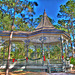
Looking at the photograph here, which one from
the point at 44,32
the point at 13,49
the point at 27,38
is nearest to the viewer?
the point at 44,32

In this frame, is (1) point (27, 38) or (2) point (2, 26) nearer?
(1) point (27, 38)

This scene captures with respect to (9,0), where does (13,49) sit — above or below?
below

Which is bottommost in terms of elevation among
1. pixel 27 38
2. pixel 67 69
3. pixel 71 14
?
pixel 67 69

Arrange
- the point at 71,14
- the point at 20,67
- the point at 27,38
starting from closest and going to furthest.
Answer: the point at 20,67 → the point at 27,38 → the point at 71,14

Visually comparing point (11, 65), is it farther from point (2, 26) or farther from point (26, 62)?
point (2, 26)

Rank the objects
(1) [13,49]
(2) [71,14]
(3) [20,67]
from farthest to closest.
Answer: (1) [13,49]
(2) [71,14]
(3) [20,67]

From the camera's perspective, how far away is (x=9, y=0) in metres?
11.1

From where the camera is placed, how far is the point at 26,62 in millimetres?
12242

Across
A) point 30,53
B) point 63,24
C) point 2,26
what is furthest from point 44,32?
point 2,26

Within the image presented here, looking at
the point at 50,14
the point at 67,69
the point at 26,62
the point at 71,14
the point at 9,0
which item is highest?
the point at 50,14

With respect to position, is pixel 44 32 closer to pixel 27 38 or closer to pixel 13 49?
pixel 27 38

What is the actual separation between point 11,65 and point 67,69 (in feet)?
23.6

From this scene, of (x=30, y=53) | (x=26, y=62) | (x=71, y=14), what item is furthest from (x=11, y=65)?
(x=71, y=14)

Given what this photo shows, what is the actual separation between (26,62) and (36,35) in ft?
13.1
